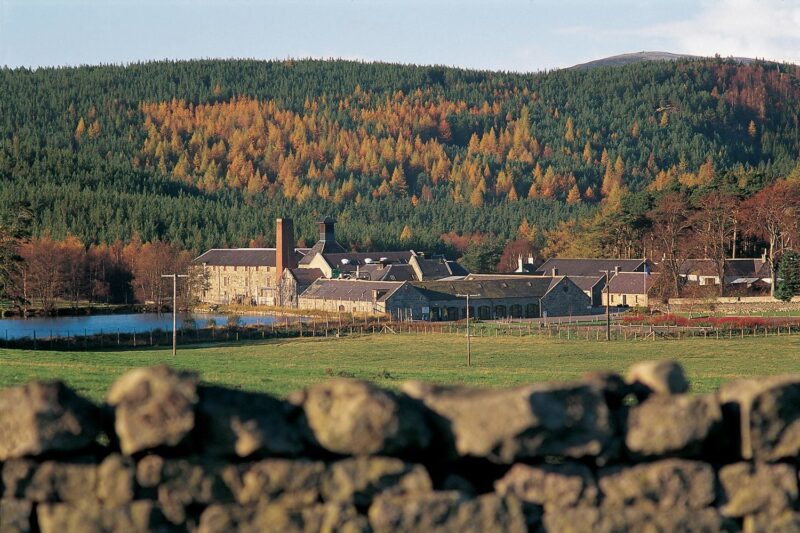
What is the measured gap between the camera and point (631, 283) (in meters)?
116

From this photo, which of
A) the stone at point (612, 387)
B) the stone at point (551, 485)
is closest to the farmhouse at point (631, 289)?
the stone at point (612, 387)

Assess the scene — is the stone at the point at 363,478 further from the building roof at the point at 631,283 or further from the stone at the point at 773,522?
the building roof at the point at 631,283

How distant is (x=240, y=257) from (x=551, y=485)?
137267 mm

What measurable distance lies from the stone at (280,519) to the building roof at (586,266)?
114418 millimetres

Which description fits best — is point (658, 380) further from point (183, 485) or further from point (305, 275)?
point (305, 275)

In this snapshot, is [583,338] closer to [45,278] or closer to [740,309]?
[740,309]

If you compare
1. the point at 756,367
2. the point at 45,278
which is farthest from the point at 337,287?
the point at 756,367

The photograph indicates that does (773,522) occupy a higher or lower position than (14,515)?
lower

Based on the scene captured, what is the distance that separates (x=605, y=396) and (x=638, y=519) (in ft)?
2.65

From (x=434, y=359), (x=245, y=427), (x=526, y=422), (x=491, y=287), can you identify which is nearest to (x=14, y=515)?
(x=245, y=427)

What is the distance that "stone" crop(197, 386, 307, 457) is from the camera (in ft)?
25.3

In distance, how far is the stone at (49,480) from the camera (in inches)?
305

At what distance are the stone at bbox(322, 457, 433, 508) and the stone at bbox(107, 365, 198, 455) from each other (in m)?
0.95

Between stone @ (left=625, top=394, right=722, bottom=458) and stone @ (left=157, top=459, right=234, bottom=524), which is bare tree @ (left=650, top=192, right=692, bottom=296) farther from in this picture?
stone @ (left=157, top=459, right=234, bottom=524)
